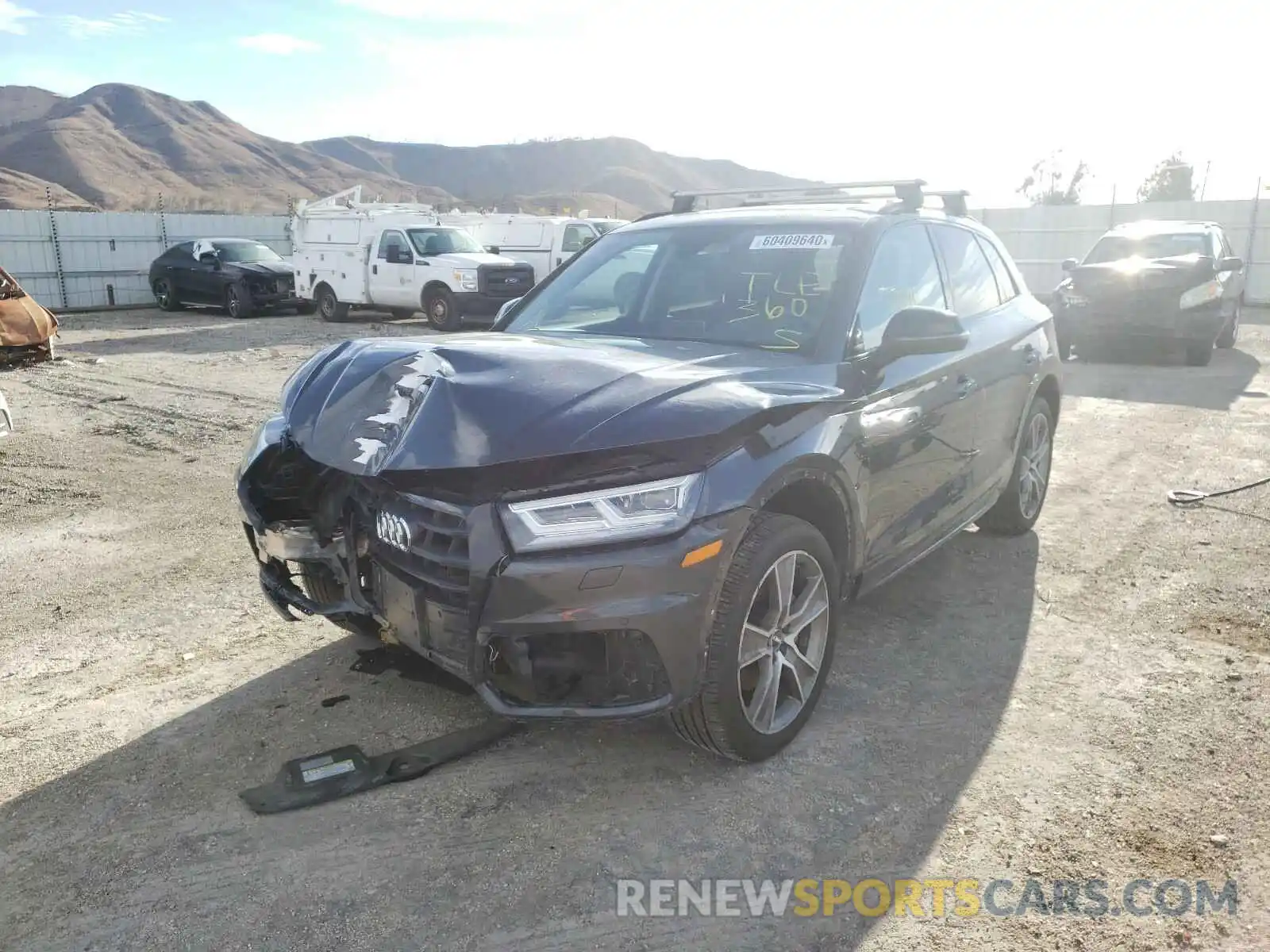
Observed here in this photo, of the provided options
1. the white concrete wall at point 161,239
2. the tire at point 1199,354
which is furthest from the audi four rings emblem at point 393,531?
the white concrete wall at point 161,239

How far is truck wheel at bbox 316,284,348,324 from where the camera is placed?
61.8 feet

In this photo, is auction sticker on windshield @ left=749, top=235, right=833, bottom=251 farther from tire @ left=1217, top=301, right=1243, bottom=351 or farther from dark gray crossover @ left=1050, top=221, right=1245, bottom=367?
tire @ left=1217, top=301, right=1243, bottom=351

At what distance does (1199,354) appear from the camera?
12.2m

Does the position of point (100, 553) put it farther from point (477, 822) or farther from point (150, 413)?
point (150, 413)

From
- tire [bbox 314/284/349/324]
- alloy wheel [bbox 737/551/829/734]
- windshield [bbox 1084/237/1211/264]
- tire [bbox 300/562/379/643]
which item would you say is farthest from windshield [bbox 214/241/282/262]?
alloy wheel [bbox 737/551/829/734]

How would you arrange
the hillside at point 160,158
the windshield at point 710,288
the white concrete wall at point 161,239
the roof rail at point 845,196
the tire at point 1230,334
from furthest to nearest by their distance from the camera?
1. the hillside at point 160,158
2. the white concrete wall at point 161,239
3. the tire at point 1230,334
4. the roof rail at point 845,196
5. the windshield at point 710,288

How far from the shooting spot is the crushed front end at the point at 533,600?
2.59m

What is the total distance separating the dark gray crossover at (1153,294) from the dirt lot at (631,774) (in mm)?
7422

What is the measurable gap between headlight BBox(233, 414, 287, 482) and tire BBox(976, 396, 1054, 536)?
360cm

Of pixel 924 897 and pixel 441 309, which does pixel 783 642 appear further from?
pixel 441 309

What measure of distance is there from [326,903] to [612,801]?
33.7 inches

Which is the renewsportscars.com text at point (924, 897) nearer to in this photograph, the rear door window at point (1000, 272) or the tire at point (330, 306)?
the rear door window at point (1000, 272)

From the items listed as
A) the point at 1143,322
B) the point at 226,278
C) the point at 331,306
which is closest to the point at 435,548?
the point at 1143,322

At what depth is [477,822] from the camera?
281cm
